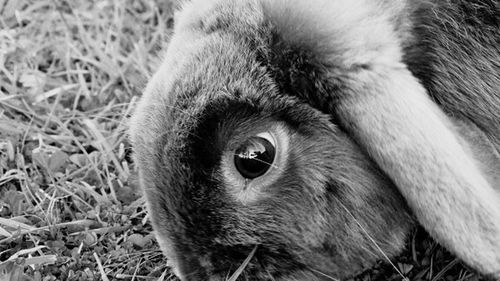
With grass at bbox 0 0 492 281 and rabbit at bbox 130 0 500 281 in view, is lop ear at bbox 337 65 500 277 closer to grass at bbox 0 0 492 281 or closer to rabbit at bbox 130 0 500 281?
rabbit at bbox 130 0 500 281

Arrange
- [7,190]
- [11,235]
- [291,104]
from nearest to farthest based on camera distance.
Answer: [291,104], [11,235], [7,190]

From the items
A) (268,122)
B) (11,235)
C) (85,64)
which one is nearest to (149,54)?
(85,64)

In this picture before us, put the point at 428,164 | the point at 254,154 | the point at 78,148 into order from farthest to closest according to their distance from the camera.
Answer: the point at 78,148 → the point at 254,154 → the point at 428,164

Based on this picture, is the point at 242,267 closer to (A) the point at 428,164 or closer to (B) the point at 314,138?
(B) the point at 314,138

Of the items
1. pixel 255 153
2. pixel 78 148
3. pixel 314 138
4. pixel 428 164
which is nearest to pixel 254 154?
pixel 255 153

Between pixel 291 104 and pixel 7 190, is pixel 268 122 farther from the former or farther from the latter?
pixel 7 190

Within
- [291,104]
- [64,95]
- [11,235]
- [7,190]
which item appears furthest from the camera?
[64,95]

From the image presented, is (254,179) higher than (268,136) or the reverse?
the reverse
